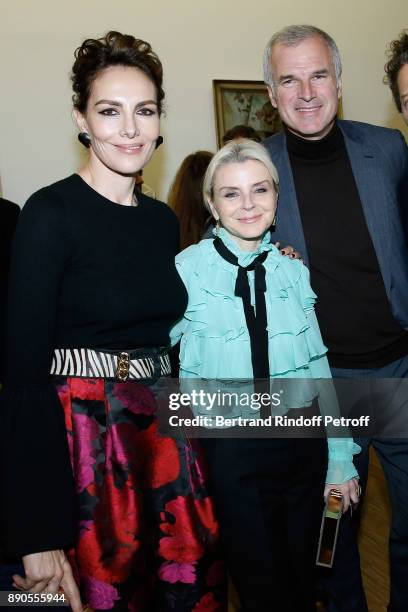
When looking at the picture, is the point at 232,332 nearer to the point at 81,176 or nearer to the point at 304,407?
the point at 304,407

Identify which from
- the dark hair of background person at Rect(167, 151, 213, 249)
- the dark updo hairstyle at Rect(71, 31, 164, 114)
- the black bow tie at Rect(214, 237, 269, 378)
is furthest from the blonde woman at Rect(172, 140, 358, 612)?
the dark hair of background person at Rect(167, 151, 213, 249)

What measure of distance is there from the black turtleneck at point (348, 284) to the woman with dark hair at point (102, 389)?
0.56m

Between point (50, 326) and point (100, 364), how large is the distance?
15 centimetres

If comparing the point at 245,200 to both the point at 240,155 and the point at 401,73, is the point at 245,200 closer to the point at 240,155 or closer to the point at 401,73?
the point at 240,155

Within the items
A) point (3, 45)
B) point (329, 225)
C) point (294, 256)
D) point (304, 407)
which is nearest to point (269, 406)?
point (304, 407)

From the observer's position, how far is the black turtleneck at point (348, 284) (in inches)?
75.2

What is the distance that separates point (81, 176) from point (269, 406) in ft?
2.57

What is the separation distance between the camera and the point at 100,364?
140 centimetres

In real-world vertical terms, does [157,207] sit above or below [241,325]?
above

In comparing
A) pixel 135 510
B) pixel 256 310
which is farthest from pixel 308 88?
pixel 135 510

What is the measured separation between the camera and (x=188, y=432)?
1.52m

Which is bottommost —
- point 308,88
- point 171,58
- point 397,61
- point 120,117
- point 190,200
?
point 190,200

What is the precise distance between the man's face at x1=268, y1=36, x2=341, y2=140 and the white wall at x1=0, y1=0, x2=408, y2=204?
2.02m

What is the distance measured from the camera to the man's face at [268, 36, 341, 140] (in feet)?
6.40
